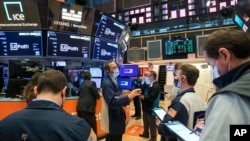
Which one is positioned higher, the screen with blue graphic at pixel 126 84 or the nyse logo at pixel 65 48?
the nyse logo at pixel 65 48

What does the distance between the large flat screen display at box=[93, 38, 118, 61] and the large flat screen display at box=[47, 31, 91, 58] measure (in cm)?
24

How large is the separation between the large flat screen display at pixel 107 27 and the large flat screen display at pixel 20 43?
1.30 meters

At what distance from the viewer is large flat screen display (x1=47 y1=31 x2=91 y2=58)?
16.2 feet

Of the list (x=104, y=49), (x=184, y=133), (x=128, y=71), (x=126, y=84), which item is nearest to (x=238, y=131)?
(x=184, y=133)

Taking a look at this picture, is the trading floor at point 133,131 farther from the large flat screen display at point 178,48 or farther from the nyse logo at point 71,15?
the large flat screen display at point 178,48

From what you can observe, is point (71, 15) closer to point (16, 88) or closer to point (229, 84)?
point (16, 88)

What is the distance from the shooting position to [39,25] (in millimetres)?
4797

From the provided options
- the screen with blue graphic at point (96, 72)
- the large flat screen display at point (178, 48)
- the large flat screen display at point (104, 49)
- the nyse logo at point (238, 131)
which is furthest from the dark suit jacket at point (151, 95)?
the large flat screen display at point (178, 48)

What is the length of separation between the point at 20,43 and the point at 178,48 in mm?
10335

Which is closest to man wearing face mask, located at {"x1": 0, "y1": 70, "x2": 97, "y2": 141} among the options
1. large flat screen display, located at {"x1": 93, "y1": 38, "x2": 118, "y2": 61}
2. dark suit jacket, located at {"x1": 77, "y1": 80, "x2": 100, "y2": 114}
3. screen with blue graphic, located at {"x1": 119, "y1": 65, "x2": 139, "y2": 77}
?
dark suit jacket, located at {"x1": 77, "y1": 80, "x2": 100, "y2": 114}

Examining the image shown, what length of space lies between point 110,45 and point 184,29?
9.79 meters

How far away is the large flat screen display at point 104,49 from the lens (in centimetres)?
566

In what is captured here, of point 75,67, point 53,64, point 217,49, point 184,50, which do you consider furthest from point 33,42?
point 184,50

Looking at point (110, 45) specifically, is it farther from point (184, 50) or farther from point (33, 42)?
point (184, 50)
